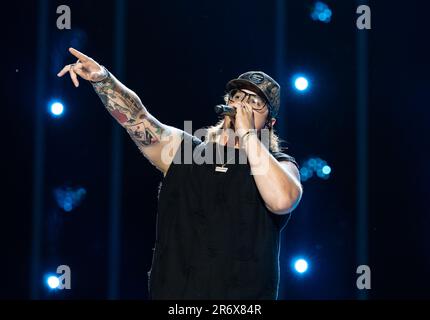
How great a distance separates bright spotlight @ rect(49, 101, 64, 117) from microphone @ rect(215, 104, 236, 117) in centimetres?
175

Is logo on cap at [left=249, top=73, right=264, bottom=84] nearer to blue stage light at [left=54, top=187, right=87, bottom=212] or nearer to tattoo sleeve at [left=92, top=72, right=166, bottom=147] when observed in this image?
tattoo sleeve at [left=92, top=72, right=166, bottom=147]

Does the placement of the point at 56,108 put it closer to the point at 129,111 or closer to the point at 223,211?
the point at 129,111

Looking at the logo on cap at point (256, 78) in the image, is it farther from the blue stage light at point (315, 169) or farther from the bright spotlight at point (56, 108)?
the bright spotlight at point (56, 108)

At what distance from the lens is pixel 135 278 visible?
365 centimetres

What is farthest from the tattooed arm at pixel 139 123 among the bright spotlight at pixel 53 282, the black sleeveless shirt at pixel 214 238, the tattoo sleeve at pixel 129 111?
the bright spotlight at pixel 53 282

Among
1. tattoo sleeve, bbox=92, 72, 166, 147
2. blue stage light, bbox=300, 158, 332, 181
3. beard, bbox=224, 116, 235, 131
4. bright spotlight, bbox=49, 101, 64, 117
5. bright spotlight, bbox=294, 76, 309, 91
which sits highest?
bright spotlight, bbox=294, 76, 309, 91

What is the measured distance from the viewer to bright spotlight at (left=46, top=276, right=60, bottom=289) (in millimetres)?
3656

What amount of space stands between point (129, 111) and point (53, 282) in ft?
5.58

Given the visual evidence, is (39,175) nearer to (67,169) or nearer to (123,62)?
(67,169)

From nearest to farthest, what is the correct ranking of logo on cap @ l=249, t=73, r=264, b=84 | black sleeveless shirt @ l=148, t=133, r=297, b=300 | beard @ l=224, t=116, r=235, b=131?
1. black sleeveless shirt @ l=148, t=133, r=297, b=300
2. beard @ l=224, t=116, r=235, b=131
3. logo on cap @ l=249, t=73, r=264, b=84

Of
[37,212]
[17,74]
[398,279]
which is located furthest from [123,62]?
[398,279]

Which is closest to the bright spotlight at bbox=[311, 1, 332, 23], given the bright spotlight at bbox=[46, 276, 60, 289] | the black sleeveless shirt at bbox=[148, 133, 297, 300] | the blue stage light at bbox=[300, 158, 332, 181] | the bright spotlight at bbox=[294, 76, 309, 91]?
the bright spotlight at bbox=[294, 76, 309, 91]

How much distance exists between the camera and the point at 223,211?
6.82 ft

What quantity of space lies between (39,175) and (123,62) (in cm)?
76
